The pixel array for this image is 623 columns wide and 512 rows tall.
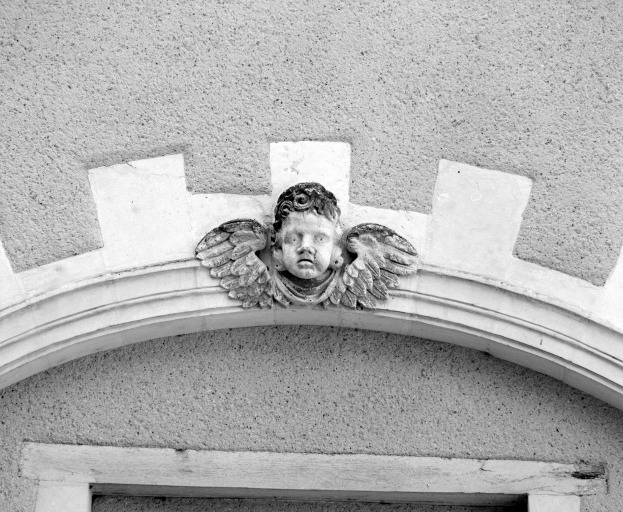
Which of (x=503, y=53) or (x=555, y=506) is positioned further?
(x=503, y=53)

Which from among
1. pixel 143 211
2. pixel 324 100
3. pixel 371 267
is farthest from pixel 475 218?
pixel 143 211

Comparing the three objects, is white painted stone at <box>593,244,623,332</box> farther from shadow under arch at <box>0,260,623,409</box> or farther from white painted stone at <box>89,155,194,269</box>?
white painted stone at <box>89,155,194,269</box>

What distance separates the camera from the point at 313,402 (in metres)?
3.81

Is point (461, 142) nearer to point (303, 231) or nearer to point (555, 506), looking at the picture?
point (303, 231)

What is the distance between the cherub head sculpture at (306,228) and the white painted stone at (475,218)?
12.3 inches

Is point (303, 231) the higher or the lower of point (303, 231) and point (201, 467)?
the higher

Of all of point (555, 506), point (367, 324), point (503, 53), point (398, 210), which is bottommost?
point (555, 506)

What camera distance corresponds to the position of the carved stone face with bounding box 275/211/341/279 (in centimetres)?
368

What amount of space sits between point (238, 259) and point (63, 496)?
0.84 meters

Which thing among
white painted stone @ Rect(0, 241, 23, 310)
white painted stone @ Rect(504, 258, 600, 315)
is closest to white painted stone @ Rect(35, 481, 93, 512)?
white painted stone @ Rect(0, 241, 23, 310)

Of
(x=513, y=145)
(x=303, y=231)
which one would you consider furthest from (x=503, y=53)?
(x=303, y=231)

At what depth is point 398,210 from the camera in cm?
385

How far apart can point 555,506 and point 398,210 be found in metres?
0.97

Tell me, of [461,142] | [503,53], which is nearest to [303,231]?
[461,142]
